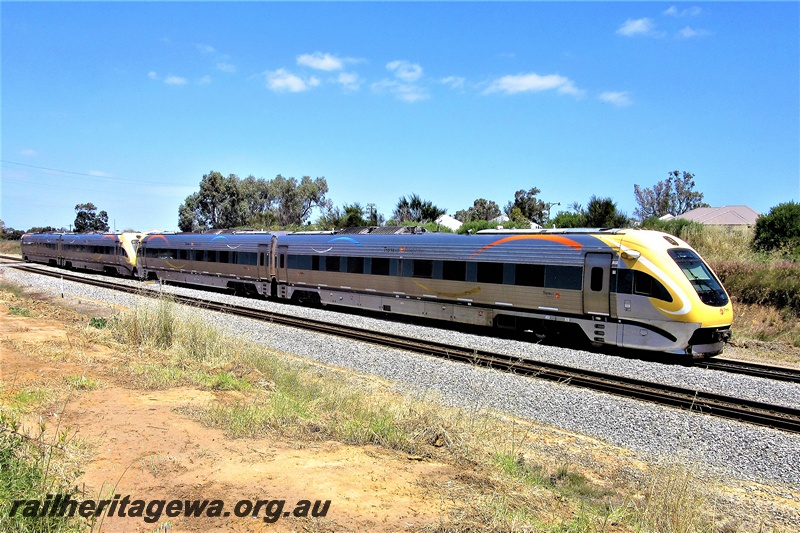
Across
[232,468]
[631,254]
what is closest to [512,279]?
[631,254]

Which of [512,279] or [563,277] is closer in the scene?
[563,277]

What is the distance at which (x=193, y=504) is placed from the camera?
197 inches

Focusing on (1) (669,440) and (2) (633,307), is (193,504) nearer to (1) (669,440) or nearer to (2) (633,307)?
(1) (669,440)

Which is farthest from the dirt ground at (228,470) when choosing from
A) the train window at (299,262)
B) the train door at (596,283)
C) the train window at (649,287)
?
the train window at (299,262)

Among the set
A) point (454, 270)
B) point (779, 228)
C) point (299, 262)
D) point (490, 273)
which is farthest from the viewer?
point (779, 228)

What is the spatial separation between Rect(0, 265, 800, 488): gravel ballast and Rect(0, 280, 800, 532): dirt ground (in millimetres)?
681

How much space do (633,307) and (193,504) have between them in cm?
1166

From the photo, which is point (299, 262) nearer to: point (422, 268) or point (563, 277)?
point (422, 268)

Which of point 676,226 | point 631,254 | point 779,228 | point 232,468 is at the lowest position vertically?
point 232,468

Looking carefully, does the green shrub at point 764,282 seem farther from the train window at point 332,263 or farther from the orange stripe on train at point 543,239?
the train window at point 332,263

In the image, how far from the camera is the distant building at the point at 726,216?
4511cm

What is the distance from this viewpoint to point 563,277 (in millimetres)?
15352

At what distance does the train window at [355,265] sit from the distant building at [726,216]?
108 feet

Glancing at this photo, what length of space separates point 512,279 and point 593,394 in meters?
6.09
